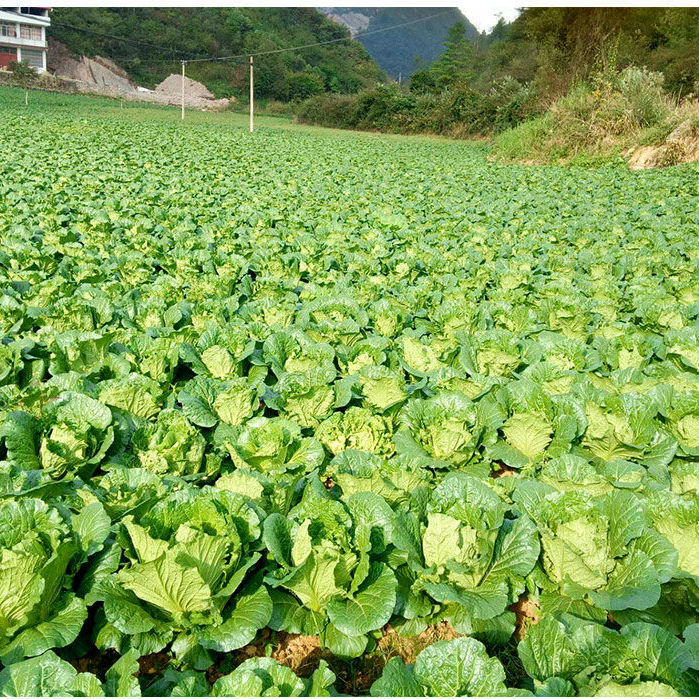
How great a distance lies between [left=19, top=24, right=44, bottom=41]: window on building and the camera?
71.2m

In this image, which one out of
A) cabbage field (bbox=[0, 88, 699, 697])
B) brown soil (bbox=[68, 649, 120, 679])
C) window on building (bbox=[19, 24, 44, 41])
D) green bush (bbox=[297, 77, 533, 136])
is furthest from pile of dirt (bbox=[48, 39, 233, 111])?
brown soil (bbox=[68, 649, 120, 679])

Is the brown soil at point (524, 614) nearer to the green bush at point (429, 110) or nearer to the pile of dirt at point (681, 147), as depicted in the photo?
the pile of dirt at point (681, 147)

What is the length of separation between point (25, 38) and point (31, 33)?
1443 mm

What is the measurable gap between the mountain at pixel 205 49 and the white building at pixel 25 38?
350 cm

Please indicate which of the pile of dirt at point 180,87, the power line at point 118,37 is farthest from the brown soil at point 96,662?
the power line at point 118,37

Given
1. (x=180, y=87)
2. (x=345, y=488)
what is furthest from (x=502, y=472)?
(x=180, y=87)

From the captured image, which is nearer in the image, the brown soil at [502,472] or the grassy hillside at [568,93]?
the brown soil at [502,472]

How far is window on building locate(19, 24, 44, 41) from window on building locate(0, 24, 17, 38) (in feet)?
2.56

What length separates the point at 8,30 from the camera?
70375mm

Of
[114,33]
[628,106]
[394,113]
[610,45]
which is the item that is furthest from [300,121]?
[114,33]

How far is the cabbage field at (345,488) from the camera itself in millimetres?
1795

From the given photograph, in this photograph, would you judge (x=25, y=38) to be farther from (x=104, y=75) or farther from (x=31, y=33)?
(x=104, y=75)

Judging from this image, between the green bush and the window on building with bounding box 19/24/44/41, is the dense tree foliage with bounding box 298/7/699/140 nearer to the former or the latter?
the green bush

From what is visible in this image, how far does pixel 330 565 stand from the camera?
1.91 meters
